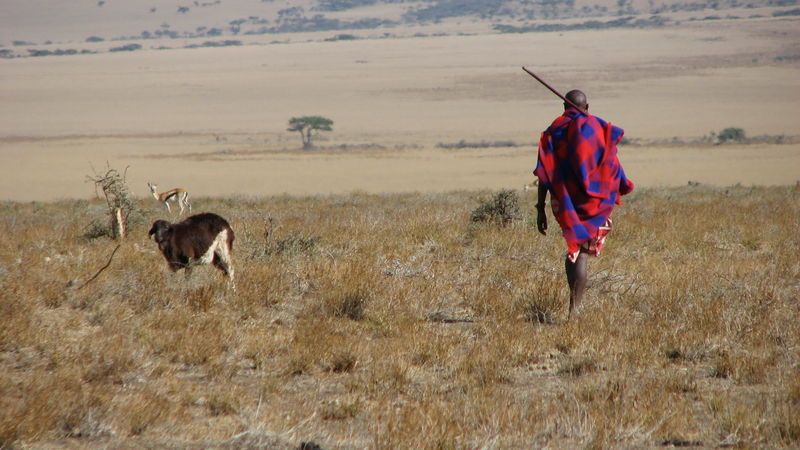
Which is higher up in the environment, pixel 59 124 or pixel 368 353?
pixel 368 353

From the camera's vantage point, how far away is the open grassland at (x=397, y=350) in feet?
13.9

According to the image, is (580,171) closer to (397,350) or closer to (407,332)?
(407,332)

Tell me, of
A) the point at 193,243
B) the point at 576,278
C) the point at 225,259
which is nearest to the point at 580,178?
the point at 576,278

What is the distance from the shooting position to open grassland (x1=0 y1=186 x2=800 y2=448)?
13.9ft

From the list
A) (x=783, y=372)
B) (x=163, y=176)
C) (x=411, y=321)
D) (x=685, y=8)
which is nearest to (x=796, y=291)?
(x=783, y=372)

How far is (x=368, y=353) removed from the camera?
18.0 feet

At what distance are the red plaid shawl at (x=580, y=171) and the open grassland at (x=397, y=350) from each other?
Answer: 695mm

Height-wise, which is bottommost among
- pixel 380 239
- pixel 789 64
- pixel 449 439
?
pixel 789 64

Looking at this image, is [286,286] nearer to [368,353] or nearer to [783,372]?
[368,353]

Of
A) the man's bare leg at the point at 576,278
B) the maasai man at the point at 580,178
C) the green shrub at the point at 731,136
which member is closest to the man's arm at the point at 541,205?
the maasai man at the point at 580,178

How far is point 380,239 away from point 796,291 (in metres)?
4.69

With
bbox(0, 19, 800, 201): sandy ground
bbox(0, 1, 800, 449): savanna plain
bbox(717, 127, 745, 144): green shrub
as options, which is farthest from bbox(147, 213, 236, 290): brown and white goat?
bbox(717, 127, 745, 144): green shrub

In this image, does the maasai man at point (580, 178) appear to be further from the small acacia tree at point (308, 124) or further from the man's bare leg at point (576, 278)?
the small acacia tree at point (308, 124)

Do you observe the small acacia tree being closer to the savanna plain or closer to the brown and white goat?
the savanna plain
